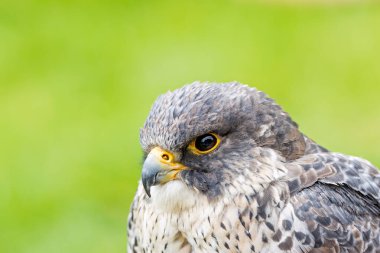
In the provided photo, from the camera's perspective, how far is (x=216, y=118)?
198 inches

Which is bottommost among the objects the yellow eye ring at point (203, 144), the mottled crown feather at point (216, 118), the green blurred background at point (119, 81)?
the green blurred background at point (119, 81)

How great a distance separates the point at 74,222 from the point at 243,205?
4105 millimetres

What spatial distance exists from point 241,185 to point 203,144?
0.29 metres

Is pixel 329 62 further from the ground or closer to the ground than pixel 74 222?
further from the ground

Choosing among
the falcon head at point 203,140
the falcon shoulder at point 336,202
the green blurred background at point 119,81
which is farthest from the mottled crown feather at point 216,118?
the green blurred background at point 119,81

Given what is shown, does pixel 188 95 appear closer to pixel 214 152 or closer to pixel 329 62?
pixel 214 152

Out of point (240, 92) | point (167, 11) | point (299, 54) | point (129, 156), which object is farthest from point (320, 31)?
point (240, 92)

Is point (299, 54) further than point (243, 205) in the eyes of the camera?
Yes

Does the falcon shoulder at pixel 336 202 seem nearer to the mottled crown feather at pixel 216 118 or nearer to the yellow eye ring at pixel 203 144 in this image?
the mottled crown feather at pixel 216 118

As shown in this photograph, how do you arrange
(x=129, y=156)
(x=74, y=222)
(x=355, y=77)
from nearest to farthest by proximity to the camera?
(x=74, y=222), (x=129, y=156), (x=355, y=77)

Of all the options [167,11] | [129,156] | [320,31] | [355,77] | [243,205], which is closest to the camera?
[243,205]

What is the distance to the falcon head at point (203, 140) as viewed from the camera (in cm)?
502

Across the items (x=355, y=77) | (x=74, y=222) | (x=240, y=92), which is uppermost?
(x=240, y=92)

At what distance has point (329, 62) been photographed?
1166cm
